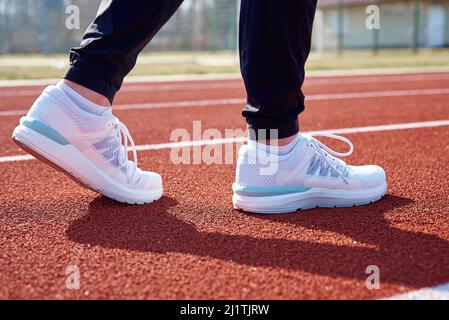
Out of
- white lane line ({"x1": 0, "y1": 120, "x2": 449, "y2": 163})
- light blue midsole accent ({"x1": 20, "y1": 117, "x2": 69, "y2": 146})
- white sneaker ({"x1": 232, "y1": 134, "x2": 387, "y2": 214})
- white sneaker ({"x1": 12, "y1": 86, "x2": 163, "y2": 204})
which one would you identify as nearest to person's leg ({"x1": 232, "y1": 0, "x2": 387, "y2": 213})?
white sneaker ({"x1": 232, "y1": 134, "x2": 387, "y2": 214})

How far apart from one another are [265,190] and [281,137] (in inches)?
7.1

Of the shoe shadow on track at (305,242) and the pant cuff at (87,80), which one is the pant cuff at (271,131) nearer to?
the shoe shadow on track at (305,242)

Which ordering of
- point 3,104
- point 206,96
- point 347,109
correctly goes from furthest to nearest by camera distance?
1. point 206,96
2. point 3,104
3. point 347,109

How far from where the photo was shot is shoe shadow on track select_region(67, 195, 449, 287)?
1.32 metres

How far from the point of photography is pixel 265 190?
1.77m

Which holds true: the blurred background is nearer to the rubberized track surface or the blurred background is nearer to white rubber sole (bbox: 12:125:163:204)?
the rubberized track surface

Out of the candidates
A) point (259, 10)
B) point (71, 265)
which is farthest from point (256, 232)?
point (259, 10)

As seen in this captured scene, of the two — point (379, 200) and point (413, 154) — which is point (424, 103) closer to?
point (413, 154)

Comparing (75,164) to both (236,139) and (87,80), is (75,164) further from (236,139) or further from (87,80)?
(236,139)

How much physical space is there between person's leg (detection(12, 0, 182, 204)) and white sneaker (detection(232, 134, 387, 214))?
0.44 meters

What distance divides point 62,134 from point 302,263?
84 cm

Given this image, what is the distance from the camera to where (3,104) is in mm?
5352

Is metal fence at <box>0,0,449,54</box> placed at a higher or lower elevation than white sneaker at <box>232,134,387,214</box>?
higher

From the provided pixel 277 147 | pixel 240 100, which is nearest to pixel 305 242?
pixel 277 147
